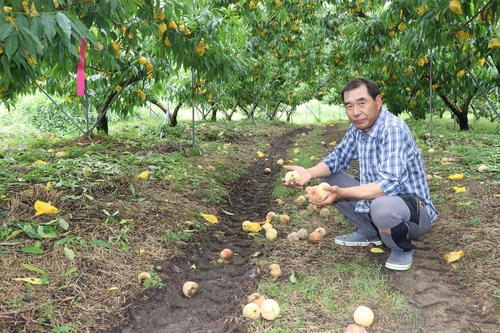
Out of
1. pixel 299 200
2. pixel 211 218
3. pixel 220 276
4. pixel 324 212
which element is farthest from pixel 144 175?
pixel 324 212

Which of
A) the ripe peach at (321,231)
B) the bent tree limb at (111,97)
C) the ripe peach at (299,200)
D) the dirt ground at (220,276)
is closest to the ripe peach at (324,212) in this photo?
the dirt ground at (220,276)

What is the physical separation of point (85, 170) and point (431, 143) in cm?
630

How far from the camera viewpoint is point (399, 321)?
6.31ft

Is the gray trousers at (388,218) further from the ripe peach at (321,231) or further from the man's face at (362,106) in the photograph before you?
the man's face at (362,106)

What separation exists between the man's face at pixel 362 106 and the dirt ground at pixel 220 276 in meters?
1.03

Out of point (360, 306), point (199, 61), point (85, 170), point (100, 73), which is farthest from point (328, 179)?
point (100, 73)

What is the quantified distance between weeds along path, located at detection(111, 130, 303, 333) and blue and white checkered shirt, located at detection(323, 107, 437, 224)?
1024 millimetres

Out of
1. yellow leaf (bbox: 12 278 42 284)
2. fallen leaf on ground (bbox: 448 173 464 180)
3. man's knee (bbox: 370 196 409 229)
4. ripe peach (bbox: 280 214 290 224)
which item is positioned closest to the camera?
yellow leaf (bbox: 12 278 42 284)

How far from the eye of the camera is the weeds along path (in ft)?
6.59

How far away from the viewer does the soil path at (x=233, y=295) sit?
1.96 meters

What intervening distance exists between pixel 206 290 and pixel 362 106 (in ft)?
5.34

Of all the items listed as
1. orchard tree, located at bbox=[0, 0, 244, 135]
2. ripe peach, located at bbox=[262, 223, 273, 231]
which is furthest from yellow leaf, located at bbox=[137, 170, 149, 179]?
ripe peach, located at bbox=[262, 223, 273, 231]

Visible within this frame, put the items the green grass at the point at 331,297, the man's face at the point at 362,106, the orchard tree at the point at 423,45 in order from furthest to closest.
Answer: the orchard tree at the point at 423,45, the man's face at the point at 362,106, the green grass at the point at 331,297

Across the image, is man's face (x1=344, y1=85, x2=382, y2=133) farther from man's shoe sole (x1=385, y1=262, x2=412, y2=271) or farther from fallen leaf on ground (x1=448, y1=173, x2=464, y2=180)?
fallen leaf on ground (x1=448, y1=173, x2=464, y2=180)
